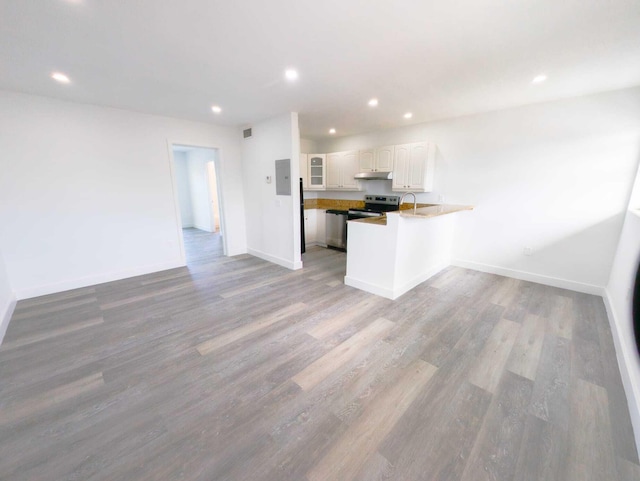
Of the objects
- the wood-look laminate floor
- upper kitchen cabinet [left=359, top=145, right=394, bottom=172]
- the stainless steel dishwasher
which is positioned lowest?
the wood-look laminate floor

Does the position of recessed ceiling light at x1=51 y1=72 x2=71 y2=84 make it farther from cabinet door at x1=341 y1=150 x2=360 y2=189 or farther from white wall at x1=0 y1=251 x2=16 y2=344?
cabinet door at x1=341 y1=150 x2=360 y2=189

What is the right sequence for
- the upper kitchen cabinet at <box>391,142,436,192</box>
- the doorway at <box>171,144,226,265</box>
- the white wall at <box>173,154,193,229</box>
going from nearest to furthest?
the upper kitchen cabinet at <box>391,142,436,192</box> → the doorway at <box>171,144,226,265</box> → the white wall at <box>173,154,193,229</box>

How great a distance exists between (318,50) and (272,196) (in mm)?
2696

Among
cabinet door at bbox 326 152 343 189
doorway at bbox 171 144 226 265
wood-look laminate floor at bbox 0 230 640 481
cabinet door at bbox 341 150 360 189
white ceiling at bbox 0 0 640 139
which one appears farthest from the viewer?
doorway at bbox 171 144 226 265

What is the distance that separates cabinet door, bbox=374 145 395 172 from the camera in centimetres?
480

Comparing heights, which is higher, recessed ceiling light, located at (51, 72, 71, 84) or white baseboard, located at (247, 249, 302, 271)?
recessed ceiling light, located at (51, 72, 71, 84)

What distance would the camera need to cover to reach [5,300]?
2.88 m

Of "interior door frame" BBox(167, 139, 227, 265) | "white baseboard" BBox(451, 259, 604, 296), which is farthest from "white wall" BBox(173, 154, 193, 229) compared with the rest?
"white baseboard" BBox(451, 259, 604, 296)

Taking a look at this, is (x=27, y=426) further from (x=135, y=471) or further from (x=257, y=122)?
(x=257, y=122)

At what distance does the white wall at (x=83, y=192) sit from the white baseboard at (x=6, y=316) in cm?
16

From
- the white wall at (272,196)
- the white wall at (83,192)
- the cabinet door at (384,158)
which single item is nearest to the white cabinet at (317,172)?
the cabinet door at (384,158)

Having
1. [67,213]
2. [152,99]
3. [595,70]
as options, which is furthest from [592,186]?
[67,213]

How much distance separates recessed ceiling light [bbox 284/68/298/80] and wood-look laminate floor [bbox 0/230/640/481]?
2.56 metres

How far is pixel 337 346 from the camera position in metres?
2.31
